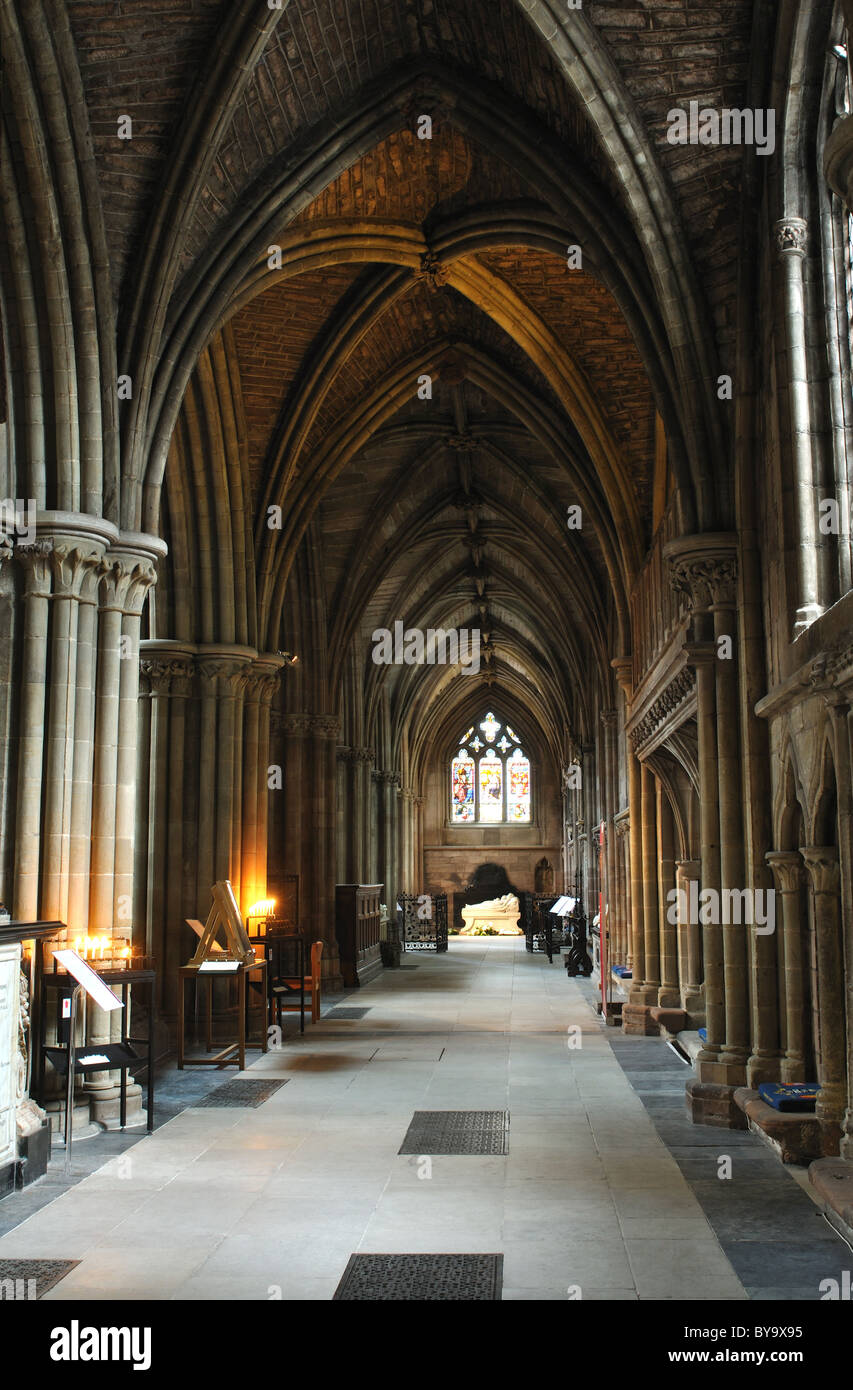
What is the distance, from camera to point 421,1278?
505 cm

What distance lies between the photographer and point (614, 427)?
1489 centimetres

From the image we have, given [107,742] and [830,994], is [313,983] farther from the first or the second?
[830,994]

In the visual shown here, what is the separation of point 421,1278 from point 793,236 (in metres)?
6.68

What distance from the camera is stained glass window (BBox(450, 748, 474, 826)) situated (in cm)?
4634

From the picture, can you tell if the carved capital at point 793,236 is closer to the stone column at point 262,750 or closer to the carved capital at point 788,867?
the carved capital at point 788,867

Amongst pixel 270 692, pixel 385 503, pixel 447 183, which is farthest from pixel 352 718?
pixel 447 183

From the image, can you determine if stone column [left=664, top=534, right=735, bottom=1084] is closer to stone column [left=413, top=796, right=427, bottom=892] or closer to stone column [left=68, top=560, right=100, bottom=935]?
stone column [left=68, top=560, right=100, bottom=935]

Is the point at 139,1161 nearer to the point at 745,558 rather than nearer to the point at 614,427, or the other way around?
the point at 745,558

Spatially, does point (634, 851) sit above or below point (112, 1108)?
above

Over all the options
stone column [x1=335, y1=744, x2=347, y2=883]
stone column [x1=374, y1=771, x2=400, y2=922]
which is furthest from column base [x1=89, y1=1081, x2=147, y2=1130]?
stone column [x1=374, y1=771, x2=400, y2=922]

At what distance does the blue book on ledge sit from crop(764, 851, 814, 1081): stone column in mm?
152

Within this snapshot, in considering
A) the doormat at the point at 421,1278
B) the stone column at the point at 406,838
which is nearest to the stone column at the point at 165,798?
the doormat at the point at 421,1278

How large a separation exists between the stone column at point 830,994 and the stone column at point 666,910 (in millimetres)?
6519

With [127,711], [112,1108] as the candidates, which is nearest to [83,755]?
[127,711]
